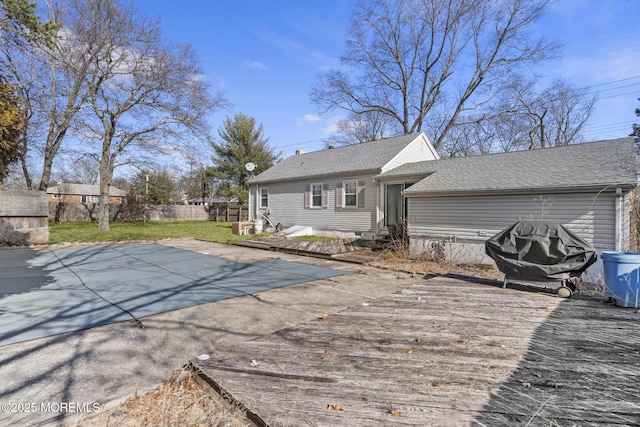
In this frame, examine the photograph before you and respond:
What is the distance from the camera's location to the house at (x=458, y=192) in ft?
24.5

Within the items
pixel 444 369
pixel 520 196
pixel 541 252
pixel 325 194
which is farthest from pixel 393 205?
pixel 444 369

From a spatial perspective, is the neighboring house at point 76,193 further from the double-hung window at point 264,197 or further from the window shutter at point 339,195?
the window shutter at point 339,195

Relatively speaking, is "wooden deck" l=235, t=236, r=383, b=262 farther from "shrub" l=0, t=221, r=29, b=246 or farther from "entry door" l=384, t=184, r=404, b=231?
"shrub" l=0, t=221, r=29, b=246

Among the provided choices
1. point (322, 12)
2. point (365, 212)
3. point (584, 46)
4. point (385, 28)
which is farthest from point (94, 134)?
point (584, 46)

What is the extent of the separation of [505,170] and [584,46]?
9.53 metres

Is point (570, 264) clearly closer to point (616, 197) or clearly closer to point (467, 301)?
point (467, 301)

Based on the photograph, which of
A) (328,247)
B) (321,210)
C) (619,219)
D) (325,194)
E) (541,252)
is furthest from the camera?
(321,210)

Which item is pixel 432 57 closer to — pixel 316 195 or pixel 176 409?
pixel 316 195

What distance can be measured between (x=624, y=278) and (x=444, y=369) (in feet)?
12.3

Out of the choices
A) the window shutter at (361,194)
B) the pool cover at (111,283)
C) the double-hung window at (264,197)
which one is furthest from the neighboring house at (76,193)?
the window shutter at (361,194)

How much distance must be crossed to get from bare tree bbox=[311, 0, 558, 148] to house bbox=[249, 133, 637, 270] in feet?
33.5

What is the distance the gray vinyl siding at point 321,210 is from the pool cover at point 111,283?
15.0 feet

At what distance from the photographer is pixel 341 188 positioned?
532 inches

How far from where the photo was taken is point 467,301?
15.7 ft
